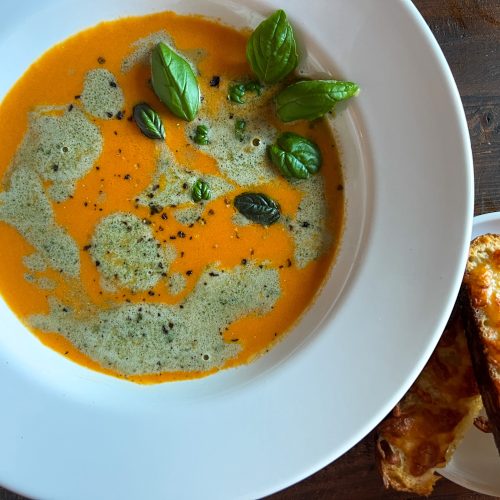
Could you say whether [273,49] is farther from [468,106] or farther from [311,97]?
[468,106]

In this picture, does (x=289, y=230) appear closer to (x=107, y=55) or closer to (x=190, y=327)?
(x=190, y=327)

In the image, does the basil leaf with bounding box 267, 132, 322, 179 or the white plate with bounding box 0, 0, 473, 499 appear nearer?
the white plate with bounding box 0, 0, 473, 499

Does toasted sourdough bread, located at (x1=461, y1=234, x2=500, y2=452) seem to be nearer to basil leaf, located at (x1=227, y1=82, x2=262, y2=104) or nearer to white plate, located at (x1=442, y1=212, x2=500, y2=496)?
white plate, located at (x1=442, y1=212, x2=500, y2=496)

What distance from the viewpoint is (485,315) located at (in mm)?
1802

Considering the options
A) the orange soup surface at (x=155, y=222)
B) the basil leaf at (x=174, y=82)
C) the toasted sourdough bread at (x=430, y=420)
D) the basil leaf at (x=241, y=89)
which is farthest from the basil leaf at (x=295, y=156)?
the toasted sourdough bread at (x=430, y=420)

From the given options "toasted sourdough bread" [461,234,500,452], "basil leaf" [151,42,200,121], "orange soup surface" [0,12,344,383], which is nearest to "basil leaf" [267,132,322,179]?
"orange soup surface" [0,12,344,383]

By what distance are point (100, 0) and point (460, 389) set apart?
1.64 meters

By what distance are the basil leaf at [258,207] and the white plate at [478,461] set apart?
69cm

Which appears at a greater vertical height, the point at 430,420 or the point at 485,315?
the point at 485,315

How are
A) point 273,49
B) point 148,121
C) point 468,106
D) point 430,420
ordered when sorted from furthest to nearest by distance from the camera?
point 468,106 → point 430,420 → point 148,121 → point 273,49

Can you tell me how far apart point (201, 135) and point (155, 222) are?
1.02 feet

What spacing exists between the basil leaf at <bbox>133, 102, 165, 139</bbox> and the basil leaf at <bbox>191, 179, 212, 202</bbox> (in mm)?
187

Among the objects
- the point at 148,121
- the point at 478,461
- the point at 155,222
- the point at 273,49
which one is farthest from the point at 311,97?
the point at 478,461

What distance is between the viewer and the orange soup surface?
1835 mm
